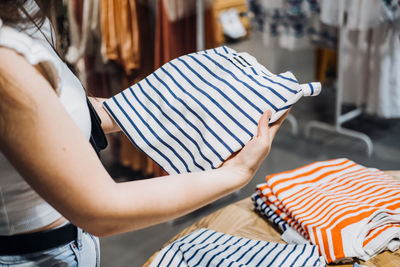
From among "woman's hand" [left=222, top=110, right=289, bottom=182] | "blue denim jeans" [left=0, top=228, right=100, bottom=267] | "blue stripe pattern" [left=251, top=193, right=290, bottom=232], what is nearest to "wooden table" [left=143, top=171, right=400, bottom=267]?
"blue stripe pattern" [left=251, top=193, right=290, bottom=232]

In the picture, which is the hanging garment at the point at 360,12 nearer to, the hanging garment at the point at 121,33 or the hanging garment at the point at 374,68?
the hanging garment at the point at 374,68

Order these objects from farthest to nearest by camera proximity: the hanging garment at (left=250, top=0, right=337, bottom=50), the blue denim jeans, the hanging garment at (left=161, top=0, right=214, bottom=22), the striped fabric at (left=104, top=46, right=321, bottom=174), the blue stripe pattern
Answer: the hanging garment at (left=250, top=0, right=337, bottom=50) < the hanging garment at (left=161, top=0, right=214, bottom=22) < the blue stripe pattern < the striped fabric at (left=104, top=46, right=321, bottom=174) < the blue denim jeans

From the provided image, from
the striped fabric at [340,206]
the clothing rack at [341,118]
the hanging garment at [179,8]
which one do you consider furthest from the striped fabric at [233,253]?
the clothing rack at [341,118]

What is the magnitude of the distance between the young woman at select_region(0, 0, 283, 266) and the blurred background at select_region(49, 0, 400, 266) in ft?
4.41

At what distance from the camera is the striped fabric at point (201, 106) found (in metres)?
0.97

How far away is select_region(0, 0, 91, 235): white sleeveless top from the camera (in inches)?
27.9

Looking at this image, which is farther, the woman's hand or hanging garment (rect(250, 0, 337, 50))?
hanging garment (rect(250, 0, 337, 50))

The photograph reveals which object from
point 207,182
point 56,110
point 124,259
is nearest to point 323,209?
point 207,182

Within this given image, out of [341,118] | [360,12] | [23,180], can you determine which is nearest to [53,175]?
[23,180]

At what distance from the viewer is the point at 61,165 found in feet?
2.18

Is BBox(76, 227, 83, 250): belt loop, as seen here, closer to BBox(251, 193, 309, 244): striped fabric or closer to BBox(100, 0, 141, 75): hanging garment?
BBox(251, 193, 309, 244): striped fabric

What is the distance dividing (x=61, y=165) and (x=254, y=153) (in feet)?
1.17

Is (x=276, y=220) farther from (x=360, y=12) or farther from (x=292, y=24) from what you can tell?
(x=292, y=24)

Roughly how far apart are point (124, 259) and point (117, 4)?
1.32m
